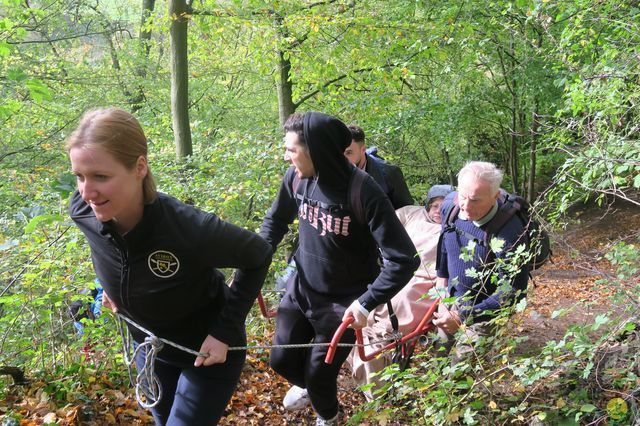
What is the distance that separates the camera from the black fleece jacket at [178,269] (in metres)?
2.29

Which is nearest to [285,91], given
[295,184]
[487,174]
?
[295,184]

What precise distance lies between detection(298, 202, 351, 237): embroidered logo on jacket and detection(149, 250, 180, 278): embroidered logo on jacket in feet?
4.25

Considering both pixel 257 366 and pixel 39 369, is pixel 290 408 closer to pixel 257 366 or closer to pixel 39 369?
pixel 257 366

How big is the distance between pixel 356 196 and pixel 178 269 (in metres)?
1.34

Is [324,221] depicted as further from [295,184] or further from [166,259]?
[166,259]

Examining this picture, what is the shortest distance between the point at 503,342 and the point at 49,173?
9.47 metres

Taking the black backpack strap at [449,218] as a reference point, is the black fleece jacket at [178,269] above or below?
above

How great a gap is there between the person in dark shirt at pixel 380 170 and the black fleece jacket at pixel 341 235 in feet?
4.38

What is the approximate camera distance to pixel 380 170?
507 cm

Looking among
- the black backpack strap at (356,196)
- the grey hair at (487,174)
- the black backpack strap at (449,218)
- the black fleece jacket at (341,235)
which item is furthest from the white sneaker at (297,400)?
the grey hair at (487,174)

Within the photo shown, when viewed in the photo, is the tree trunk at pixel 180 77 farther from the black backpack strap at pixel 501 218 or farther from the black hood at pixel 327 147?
the black backpack strap at pixel 501 218

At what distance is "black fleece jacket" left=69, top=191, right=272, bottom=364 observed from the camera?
7.53ft

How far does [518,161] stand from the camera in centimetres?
1783

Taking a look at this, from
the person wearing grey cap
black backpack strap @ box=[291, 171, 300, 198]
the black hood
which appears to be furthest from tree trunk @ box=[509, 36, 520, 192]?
the black hood
